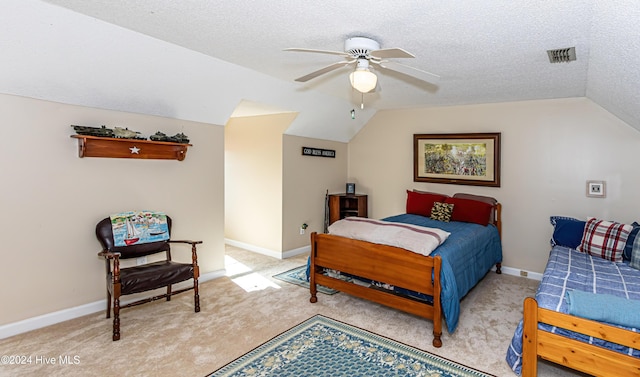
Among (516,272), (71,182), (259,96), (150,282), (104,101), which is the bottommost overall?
(516,272)

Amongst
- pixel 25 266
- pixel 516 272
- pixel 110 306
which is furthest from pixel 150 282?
pixel 516 272

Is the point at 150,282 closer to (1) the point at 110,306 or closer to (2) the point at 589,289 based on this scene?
(1) the point at 110,306

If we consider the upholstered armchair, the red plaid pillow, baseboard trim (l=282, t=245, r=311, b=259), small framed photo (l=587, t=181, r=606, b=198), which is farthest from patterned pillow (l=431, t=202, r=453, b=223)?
the upholstered armchair

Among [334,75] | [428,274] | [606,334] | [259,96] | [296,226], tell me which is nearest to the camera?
[606,334]

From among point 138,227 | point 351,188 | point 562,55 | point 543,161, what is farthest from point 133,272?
point 543,161

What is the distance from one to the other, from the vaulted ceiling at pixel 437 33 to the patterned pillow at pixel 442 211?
5.59 feet

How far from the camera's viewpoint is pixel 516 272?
14.9ft

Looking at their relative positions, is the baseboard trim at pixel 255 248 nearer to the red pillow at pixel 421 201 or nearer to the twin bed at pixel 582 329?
the red pillow at pixel 421 201

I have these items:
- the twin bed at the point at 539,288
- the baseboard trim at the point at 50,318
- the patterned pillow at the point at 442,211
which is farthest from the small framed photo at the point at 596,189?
the baseboard trim at the point at 50,318

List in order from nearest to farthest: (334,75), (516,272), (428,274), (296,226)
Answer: (428,274)
(334,75)
(516,272)
(296,226)

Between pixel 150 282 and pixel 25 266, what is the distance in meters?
1.06

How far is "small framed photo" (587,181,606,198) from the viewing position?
12.9 ft

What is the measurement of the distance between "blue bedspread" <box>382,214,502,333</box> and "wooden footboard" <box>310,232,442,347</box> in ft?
0.37

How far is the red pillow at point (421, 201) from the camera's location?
480 cm
